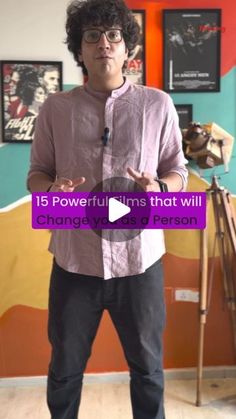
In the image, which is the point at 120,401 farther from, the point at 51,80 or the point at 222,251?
the point at 51,80

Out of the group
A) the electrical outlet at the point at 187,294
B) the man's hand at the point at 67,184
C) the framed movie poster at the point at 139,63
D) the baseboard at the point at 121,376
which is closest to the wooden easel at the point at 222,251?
the electrical outlet at the point at 187,294

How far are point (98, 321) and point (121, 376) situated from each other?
86 centimetres

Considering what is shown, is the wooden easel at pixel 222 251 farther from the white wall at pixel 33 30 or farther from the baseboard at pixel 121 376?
the white wall at pixel 33 30

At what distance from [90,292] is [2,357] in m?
0.97

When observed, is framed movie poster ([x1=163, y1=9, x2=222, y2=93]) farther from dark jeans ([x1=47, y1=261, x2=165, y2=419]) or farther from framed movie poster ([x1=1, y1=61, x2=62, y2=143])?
dark jeans ([x1=47, y1=261, x2=165, y2=419])

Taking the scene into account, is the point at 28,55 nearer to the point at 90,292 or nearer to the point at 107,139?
the point at 107,139

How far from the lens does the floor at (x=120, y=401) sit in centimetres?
172

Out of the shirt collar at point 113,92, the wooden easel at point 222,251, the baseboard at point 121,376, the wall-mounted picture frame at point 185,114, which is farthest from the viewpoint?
the baseboard at point 121,376

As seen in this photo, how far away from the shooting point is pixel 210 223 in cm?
190

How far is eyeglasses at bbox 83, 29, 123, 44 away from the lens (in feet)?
3.75

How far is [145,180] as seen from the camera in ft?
3.49

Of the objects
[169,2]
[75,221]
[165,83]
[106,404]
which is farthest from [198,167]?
[106,404]

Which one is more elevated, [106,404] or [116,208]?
[116,208]

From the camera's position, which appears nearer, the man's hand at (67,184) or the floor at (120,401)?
the man's hand at (67,184)
